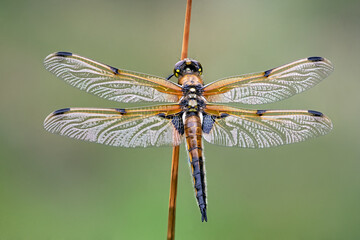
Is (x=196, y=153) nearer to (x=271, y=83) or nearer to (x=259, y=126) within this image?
(x=259, y=126)

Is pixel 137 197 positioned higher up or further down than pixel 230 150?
further down

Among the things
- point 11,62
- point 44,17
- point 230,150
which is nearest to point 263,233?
point 230,150

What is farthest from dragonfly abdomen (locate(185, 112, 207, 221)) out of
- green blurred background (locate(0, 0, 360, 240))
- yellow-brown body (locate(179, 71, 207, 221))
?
green blurred background (locate(0, 0, 360, 240))

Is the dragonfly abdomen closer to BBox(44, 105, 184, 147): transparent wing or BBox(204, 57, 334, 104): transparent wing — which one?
BBox(44, 105, 184, 147): transparent wing

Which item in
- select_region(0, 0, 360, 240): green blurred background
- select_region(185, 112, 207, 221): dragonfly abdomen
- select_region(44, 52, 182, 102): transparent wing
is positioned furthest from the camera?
select_region(0, 0, 360, 240): green blurred background

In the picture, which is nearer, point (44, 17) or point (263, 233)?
point (263, 233)

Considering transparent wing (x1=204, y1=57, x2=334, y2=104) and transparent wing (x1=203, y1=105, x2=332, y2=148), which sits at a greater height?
transparent wing (x1=204, y1=57, x2=334, y2=104)

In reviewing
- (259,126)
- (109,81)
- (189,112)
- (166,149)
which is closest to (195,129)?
(189,112)

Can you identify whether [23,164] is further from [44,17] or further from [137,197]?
[44,17]
